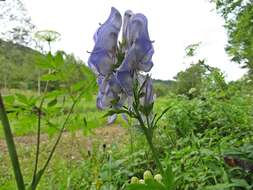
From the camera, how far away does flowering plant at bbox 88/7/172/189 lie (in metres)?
0.85

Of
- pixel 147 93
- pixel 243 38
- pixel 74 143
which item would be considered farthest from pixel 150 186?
pixel 74 143

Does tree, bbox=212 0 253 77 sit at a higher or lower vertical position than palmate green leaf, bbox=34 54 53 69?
higher

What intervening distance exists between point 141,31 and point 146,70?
9 cm

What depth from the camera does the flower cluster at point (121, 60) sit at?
2.79 feet

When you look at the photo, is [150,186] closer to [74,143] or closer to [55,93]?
[55,93]

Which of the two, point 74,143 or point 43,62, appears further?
point 74,143

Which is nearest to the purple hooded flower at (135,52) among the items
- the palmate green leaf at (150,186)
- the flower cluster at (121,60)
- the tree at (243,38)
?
the flower cluster at (121,60)

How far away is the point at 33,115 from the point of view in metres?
1.02

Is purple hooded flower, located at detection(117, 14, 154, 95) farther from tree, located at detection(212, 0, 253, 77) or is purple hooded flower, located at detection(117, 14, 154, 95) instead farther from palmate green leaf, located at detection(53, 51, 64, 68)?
tree, located at detection(212, 0, 253, 77)

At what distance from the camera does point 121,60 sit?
877 mm

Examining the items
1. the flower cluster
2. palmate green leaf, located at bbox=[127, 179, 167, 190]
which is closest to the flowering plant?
the flower cluster

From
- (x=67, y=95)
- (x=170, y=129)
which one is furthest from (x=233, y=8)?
(x=67, y=95)

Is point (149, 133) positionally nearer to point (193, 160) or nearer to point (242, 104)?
point (193, 160)

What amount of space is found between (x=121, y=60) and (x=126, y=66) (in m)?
0.04
